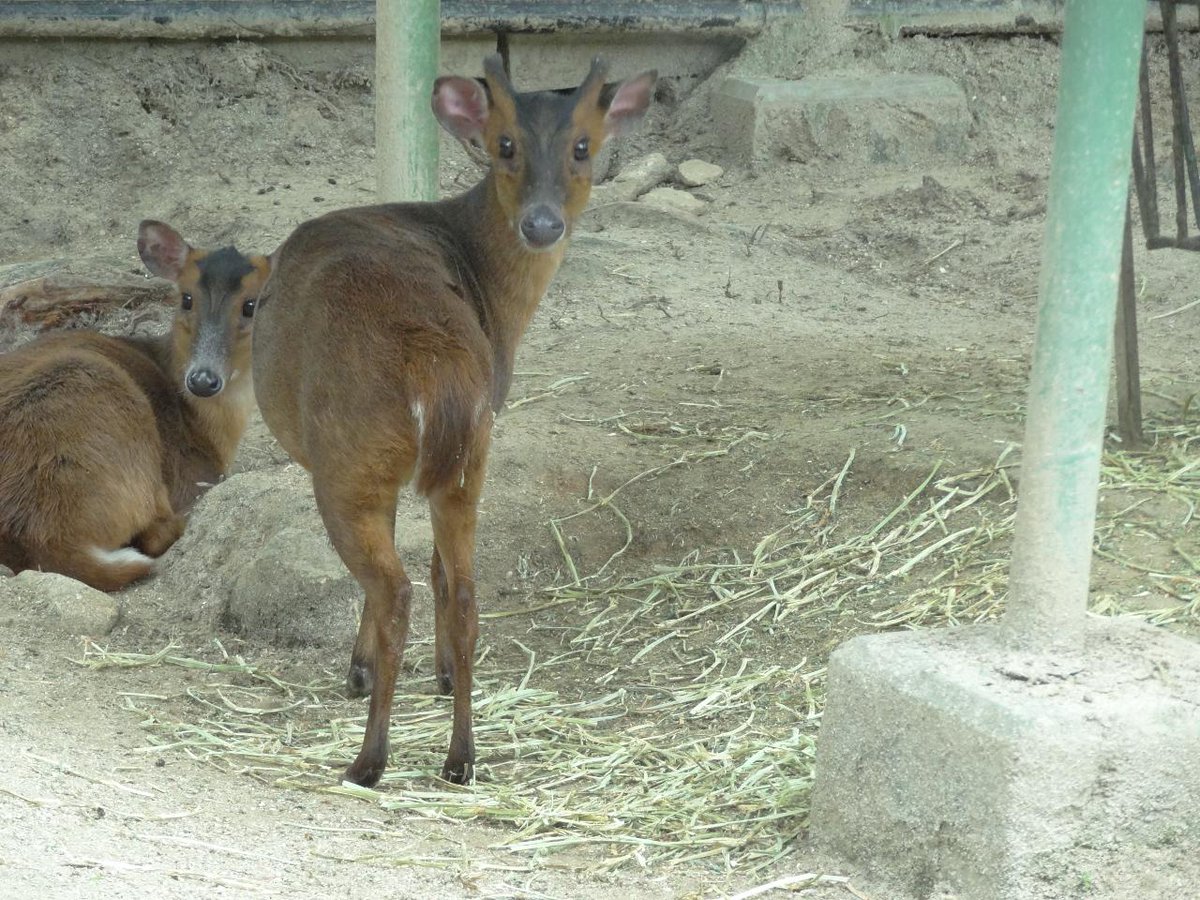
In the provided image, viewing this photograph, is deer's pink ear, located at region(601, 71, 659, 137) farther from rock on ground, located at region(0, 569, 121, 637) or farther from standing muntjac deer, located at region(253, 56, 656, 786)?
rock on ground, located at region(0, 569, 121, 637)

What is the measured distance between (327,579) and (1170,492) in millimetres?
2578

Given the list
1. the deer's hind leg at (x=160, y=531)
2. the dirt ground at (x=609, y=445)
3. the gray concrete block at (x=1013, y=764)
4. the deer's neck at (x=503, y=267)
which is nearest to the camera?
the gray concrete block at (x=1013, y=764)

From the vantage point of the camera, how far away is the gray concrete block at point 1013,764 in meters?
2.78

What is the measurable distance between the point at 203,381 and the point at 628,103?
208 cm

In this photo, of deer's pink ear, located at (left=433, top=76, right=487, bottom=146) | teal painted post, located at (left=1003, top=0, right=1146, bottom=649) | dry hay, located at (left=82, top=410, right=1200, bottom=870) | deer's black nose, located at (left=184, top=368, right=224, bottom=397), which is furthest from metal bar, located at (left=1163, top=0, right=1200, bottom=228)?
deer's black nose, located at (left=184, top=368, right=224, bottom=397)

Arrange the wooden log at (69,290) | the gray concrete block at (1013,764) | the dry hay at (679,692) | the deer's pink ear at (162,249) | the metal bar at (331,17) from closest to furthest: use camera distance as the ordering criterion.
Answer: the gray concrete block at (1013,764), the dry hay at (679,692), the deer's pink ear at (162,249), the wooden log at (69,290), the metal bar at (331,17)

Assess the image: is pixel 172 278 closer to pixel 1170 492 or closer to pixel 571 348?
pixel 571 348

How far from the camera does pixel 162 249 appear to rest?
641 cm

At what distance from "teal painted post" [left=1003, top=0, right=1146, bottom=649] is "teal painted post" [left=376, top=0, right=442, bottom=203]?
349 cm

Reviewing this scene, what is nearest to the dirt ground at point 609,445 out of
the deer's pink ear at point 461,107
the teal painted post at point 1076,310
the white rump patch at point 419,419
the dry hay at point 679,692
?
the dry hay at point 679,692

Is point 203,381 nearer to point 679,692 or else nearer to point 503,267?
point 503,267

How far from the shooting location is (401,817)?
3.43 metres

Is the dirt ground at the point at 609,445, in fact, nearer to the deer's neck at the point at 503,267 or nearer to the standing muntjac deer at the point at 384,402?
the standing muntjac deer at the point at 384,402

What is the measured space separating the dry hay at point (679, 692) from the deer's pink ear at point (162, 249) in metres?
2.26
